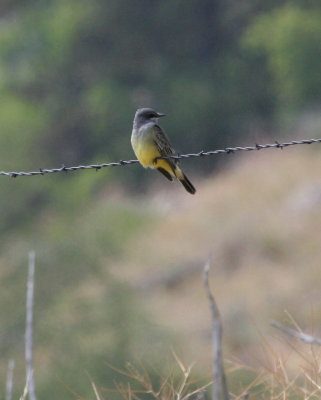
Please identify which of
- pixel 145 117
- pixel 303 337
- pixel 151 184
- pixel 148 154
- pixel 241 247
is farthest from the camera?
pixel 151 184

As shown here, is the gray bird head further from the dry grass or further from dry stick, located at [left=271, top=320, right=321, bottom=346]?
the dry grass

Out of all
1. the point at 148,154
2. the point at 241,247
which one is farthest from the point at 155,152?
the point at 241,247

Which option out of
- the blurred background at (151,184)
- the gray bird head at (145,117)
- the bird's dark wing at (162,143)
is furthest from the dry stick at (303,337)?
the blurred background at (151,184)

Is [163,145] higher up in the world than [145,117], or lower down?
lower down

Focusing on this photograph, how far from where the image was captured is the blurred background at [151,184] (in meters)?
27.2

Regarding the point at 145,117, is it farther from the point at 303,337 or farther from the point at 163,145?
the point at 303,337

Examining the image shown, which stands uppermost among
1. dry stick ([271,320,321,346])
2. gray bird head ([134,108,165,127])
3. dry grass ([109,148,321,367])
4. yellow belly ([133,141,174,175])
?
dry grass ([109,148,321,367])

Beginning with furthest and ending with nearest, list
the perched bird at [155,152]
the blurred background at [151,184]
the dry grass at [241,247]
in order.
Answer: the dry grass at [241,247]
the blurred background at [151,184]
the perched bird at [155,152]

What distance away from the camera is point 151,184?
139 feet

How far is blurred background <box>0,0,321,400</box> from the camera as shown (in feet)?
89.3

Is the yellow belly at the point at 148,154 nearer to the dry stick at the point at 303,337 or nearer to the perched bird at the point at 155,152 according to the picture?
the perched bird at the point at 155,152

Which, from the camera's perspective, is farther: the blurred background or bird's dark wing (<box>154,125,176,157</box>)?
the blurred background

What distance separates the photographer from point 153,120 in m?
8.27

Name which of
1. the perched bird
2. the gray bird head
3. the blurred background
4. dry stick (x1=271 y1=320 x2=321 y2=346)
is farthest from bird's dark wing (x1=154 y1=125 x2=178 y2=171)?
the blurred background
